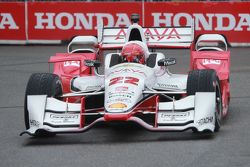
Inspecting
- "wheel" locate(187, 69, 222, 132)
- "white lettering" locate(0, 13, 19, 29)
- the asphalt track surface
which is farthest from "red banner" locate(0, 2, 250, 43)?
"wheel" locate(187, 69, 222, 132)

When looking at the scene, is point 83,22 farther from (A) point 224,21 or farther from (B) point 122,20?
(A) point 224,21

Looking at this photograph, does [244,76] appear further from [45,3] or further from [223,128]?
[45,3]

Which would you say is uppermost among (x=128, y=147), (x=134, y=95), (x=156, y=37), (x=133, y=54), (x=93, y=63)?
(x=156, y=37)

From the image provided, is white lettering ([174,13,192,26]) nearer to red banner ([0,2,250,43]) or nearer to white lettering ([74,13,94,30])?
red banner ([0,2,250,43])

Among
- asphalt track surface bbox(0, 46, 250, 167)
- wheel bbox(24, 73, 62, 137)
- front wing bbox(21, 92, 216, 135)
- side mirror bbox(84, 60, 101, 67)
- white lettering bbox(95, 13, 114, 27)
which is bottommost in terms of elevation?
asphalt track surface bbox(0, 46, 250, 167)

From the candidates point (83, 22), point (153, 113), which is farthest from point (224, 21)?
point (153, 113)

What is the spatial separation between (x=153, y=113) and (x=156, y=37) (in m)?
3.35

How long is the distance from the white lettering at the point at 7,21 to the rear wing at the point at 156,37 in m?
10.7

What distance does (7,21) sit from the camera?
981 inches

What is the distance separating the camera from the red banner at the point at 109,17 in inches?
931

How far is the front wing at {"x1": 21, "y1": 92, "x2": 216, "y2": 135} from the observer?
10.8 meters

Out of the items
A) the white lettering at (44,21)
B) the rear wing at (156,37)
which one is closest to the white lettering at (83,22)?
the white lettering at (44,21)

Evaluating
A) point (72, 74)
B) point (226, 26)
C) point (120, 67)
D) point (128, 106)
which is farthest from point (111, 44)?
point (226, 26)

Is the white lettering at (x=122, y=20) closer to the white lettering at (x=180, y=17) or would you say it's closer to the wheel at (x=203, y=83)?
the white lettering at (x=180, y=17)
